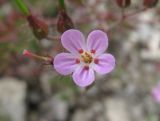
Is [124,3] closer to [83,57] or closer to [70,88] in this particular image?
[83,57]

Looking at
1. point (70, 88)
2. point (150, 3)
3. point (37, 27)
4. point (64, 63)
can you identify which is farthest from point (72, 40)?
point (70, 88)

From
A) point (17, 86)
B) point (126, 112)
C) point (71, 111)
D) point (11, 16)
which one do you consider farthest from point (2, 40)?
point (126, 112)

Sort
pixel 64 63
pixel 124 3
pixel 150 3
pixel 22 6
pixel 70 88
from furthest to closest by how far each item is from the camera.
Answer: pixel 70 88 < pixel 150 3 < pixel 124 3 < pixel 22 6 < pixel 64 63

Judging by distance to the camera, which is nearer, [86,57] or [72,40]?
[72,40]

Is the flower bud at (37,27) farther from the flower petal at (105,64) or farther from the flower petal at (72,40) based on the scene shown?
the flower petal at (105,64)

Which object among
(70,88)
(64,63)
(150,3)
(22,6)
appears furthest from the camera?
(70,88)

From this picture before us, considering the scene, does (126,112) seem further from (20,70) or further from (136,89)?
(20,70)
